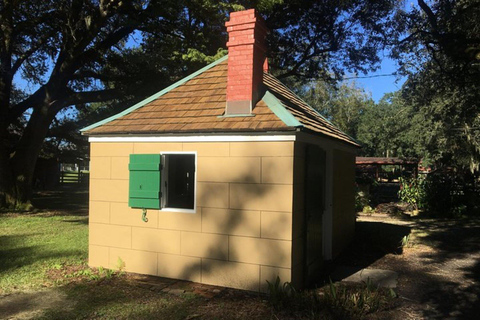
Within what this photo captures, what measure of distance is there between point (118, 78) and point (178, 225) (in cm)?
1217

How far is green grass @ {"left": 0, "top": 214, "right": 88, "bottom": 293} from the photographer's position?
6074 mm

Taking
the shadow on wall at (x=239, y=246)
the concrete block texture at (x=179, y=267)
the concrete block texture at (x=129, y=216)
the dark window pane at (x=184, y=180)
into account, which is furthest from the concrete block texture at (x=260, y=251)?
the dark window pane at (x=184, y=180)

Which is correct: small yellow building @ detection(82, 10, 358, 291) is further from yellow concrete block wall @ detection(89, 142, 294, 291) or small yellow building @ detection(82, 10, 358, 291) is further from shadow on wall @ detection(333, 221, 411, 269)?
shadow on wall @ detection(333, 221, 411, 269)

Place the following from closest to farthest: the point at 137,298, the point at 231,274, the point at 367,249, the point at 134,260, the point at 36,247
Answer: the point at 137,298 < the point at 231,274 < the point at 134,260 < the point at 367,249 < the point at 36,247

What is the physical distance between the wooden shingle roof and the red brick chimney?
0.18 meters

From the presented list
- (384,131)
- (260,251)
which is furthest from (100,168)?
(384,131)

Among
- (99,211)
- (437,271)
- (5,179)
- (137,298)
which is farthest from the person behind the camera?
(5,179)

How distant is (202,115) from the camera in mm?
6047

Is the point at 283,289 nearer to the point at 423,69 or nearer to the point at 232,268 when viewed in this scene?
the point at 232,268

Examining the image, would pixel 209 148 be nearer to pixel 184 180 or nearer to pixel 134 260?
pixel 134 260

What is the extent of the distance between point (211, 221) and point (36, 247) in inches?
205

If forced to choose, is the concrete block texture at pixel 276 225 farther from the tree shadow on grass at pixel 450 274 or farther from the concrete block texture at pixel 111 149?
the concrete block texture at pixel 111 149

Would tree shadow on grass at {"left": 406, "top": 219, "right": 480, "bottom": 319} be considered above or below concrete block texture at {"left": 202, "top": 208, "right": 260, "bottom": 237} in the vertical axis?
below

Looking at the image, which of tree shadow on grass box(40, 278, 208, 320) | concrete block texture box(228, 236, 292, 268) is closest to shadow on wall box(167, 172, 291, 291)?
concrete block texture box(228, 236, 292, 268)
